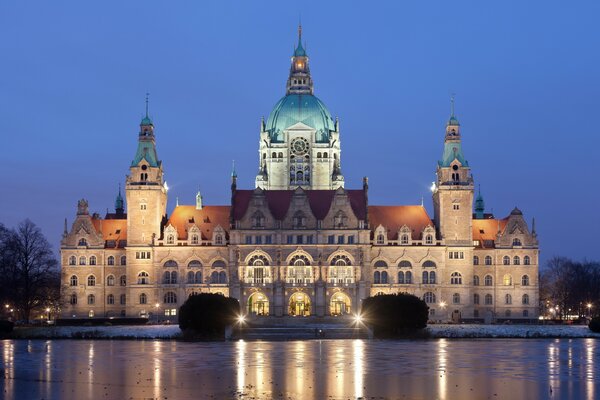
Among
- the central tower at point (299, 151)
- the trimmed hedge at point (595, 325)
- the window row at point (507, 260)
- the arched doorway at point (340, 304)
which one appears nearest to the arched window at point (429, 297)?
the window row at point (507, 260)

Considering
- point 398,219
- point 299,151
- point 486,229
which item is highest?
point 299,151

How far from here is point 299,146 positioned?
531 ft

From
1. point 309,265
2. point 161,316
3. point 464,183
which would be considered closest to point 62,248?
point 161,316

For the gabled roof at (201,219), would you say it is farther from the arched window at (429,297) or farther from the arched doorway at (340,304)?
the arched window at (429,297)

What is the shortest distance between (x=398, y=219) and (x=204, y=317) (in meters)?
57.7

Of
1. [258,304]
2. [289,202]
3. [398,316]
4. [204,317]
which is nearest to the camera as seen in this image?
[204,317]

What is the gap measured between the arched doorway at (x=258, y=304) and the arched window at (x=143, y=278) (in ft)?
49.8

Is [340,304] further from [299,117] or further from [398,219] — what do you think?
[299,117]

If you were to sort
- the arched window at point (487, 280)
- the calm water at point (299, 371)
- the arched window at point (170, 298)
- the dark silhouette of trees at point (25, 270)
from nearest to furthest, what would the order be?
the calm water at point (299, 371)
the dark silhouette of trees at point (25, 270)
the arched window at point (170, 298)
the arched window at point (487, 280)

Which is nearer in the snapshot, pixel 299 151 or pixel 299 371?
pixel 299 371

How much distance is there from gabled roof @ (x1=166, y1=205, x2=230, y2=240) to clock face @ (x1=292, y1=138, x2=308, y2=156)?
23.0 metres

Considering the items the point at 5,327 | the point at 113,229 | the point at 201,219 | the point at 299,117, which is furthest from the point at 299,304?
the point at 5,327

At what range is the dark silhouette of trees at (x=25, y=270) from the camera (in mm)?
113688

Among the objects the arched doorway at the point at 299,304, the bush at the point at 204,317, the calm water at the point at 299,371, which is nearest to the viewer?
the calm water at the point at 299,371
